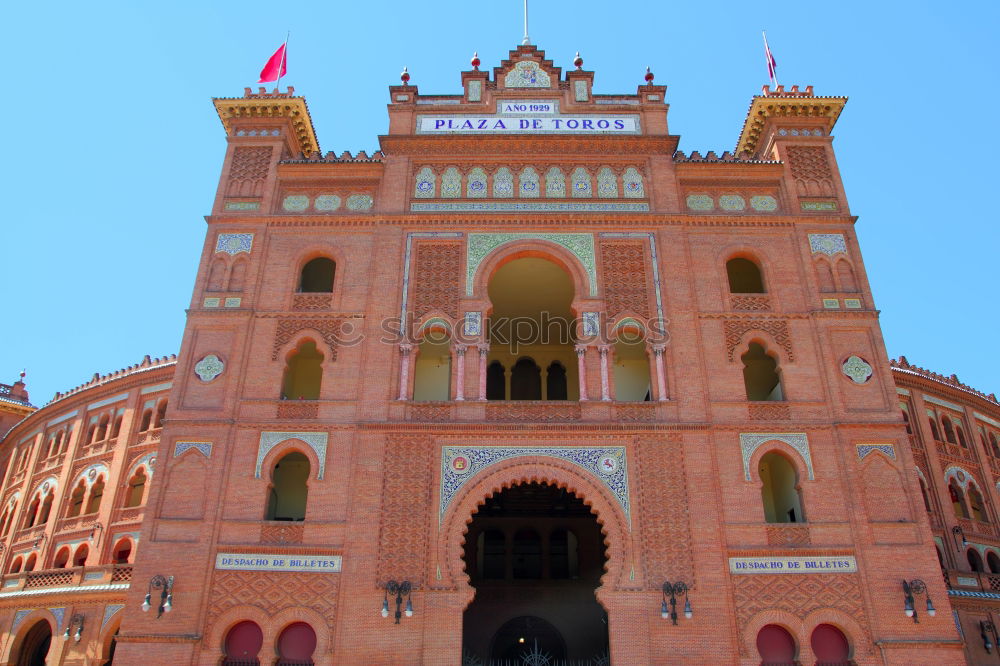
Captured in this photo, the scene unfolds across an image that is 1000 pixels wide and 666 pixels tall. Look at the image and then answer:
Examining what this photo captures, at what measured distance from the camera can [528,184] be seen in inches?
748

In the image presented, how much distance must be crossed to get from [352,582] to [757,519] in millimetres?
7530

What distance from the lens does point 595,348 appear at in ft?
55.1

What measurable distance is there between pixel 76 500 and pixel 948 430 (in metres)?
27.5

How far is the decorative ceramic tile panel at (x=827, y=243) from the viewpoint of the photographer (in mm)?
18031

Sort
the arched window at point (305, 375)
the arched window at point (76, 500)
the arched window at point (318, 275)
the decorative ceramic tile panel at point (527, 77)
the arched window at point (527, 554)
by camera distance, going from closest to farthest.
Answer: the arched window at point (305, 375) < the arched window at point (318, 275) < the arched window at point (527, 554) < the decorative ceramic tile panel at point (527, 77) < the arched window at point (76, 500)

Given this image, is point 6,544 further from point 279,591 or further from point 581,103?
point 581,103

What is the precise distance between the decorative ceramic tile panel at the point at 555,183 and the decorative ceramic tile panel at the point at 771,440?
6.93m

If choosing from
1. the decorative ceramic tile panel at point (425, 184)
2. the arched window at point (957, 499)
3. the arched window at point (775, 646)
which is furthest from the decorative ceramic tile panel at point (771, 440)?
the arched window at point (957, 499)

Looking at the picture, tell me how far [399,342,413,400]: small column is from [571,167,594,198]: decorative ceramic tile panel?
18.0ft

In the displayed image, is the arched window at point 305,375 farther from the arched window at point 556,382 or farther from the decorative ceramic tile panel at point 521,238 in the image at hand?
the arched window at point 556,382

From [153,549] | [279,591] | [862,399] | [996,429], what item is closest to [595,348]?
[862,399]

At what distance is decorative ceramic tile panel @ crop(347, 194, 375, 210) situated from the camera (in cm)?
1889

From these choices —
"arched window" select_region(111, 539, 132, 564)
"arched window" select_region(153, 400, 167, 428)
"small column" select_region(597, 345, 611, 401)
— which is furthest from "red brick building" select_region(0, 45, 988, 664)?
"arched window" select_region(153, 400, 167, 428)

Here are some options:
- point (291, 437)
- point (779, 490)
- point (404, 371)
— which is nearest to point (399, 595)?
point (291, 437)
